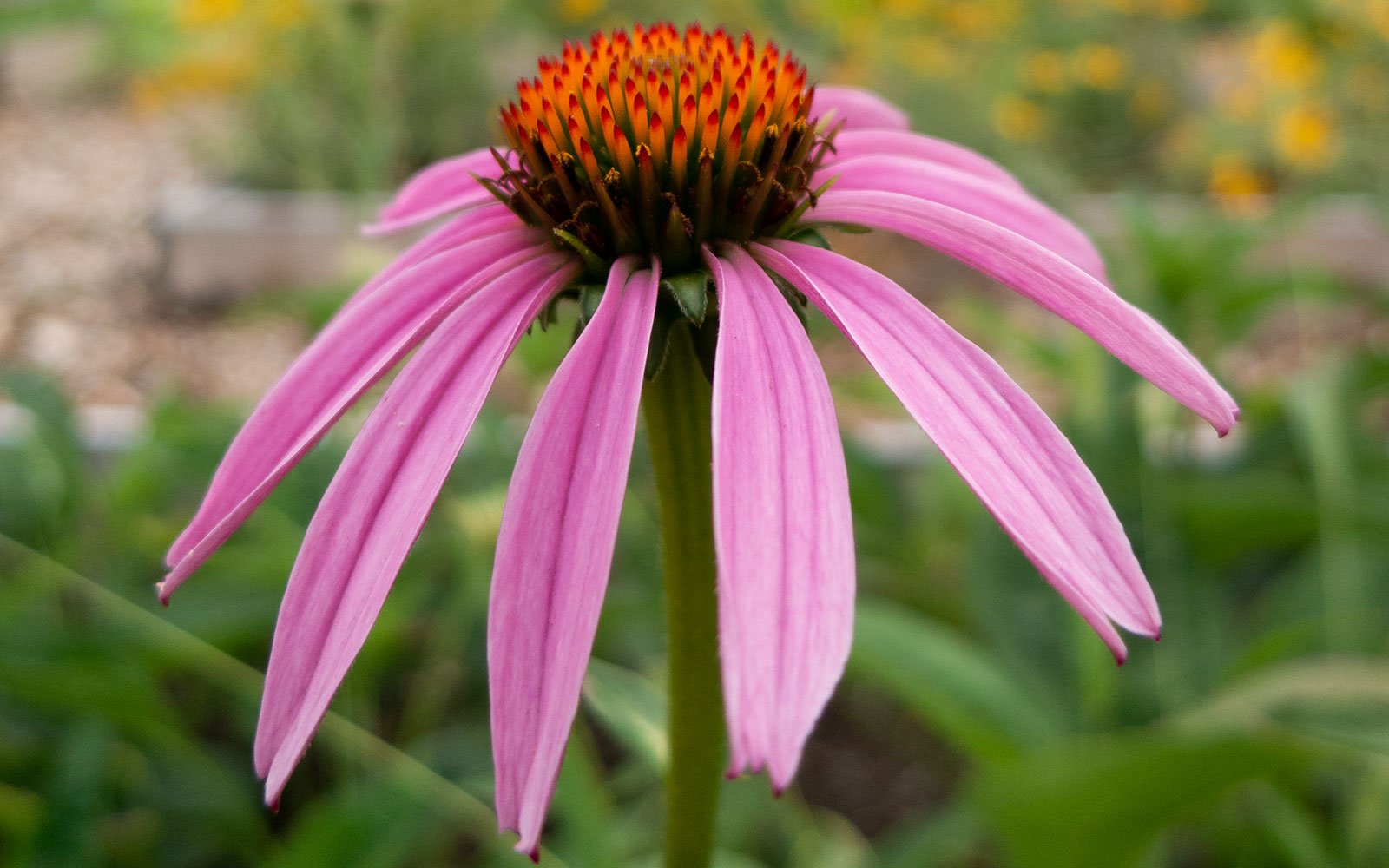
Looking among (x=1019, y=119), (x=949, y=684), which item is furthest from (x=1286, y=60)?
(x=949, y=684)

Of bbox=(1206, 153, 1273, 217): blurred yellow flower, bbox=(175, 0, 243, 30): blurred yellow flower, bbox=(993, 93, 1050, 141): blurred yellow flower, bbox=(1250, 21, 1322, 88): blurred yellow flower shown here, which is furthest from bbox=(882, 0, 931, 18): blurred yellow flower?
bbox=(175, 0, 243, 30): blurred yellow flower

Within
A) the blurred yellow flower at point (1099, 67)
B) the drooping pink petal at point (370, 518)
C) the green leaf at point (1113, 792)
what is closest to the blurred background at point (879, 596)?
the green leaf at point (1113, 792)

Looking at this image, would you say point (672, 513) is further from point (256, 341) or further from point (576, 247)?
point (256, 341)

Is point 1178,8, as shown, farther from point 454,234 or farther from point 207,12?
point 454,234

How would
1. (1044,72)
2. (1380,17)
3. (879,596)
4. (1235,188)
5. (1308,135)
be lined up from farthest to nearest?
(1044,72), (1235,188), (1308,135), (1380,17), (879,596)

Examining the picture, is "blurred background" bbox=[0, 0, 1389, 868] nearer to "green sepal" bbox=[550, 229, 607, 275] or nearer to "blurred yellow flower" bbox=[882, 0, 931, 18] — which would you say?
"blurred yellow flower" bbox=[882, 0, 931, 18]

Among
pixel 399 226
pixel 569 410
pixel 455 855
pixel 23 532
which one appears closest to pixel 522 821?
pixel 569 410

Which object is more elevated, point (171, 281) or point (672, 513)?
point (672, 513)
